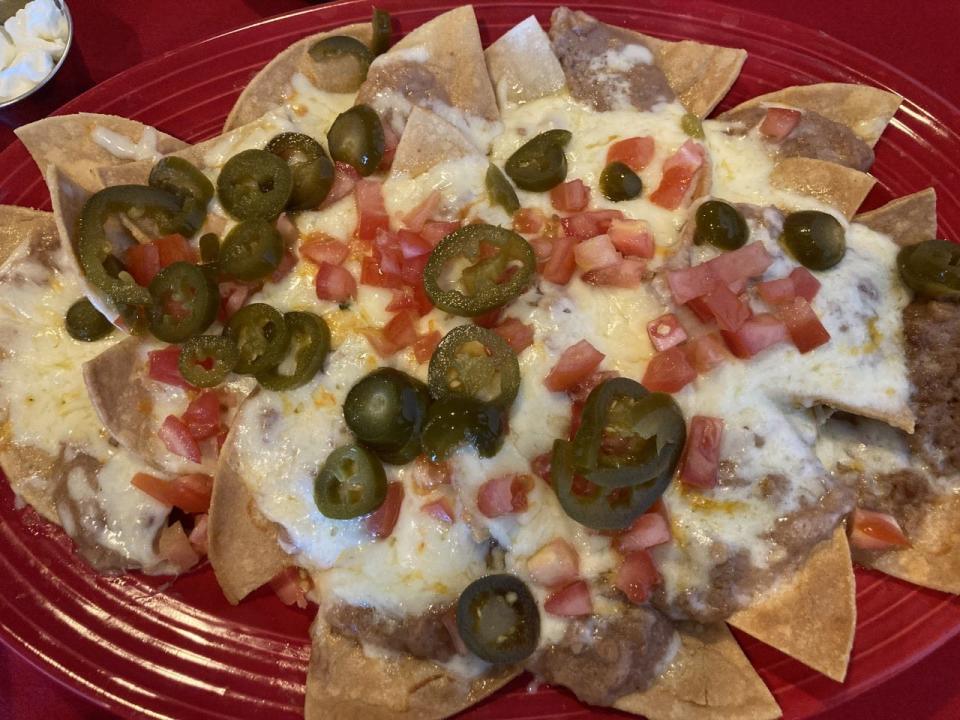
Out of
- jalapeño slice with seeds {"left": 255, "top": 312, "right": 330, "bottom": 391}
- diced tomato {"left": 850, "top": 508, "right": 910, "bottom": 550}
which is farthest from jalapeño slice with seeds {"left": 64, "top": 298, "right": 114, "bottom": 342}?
diced tomato {"left": 850, "top": 508, "right": 910, "bottom": 550}

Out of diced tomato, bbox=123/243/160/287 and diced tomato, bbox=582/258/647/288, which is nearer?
diced tomato, bbox=582/258/647/288

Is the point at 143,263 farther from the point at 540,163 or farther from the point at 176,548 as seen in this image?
the point at 540,163

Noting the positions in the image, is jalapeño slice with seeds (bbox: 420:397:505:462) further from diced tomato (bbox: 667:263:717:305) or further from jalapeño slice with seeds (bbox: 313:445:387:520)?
diced tomato (bbox: 667:263:717:305)

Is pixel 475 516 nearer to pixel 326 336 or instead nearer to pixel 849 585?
pixel 326 336

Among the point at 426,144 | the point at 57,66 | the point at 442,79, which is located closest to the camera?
the point at 426,144

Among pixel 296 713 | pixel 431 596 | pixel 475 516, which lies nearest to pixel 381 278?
pixel 475 516

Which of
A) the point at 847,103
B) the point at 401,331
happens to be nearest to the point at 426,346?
the point at 401,331
